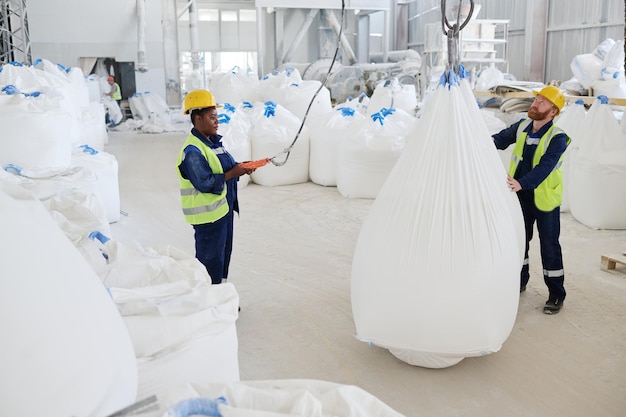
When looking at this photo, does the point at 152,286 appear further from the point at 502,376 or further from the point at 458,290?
the point at 502,376

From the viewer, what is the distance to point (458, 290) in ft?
7.57

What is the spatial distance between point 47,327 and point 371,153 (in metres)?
4.71

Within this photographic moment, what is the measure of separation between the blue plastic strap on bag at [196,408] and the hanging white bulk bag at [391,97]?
285 inches

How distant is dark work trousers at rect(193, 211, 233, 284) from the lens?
2.93 metres

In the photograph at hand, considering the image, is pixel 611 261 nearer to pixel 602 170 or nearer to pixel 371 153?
pixel 602 170

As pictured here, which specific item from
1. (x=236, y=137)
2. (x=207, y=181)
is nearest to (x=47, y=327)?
(x=207, y=181)

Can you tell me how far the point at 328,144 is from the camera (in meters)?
6.16

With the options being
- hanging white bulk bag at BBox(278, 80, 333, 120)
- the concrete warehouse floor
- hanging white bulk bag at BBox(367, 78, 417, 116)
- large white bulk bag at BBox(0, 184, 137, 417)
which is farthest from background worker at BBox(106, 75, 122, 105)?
large white bulk bag at BBox(0, 184, 137, 417)

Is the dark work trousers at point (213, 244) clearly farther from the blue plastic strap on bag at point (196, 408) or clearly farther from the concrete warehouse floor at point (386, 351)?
the blue plastic strap on bag at point (196, 408)

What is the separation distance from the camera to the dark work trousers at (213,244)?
115 inches

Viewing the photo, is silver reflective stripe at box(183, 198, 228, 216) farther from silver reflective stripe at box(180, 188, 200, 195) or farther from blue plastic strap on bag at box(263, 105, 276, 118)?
blue plastic strap on bag at box(263, 105, 276, 118)

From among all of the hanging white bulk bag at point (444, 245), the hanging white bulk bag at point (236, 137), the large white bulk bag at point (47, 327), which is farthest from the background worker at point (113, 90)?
the large white bulk bag at point (47, 327)

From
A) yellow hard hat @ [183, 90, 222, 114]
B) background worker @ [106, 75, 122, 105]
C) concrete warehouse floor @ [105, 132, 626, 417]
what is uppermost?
background worker @ [106, 75, 122, 105]

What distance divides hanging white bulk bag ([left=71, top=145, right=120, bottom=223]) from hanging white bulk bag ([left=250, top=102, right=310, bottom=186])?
170cm
